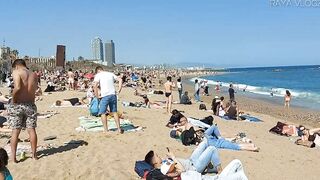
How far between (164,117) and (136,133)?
355 cm

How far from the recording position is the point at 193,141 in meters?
8.34

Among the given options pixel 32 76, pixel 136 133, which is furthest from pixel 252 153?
pixel 32 76

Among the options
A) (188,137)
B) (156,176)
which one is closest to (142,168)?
(156,176)

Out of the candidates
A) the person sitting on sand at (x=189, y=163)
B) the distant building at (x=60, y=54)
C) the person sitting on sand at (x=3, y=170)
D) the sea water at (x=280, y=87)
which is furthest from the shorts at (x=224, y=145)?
the distant building at (x=60, y=54)

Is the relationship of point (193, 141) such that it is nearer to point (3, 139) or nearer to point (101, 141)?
point (101, 141)

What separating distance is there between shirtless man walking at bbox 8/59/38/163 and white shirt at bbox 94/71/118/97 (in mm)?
2301

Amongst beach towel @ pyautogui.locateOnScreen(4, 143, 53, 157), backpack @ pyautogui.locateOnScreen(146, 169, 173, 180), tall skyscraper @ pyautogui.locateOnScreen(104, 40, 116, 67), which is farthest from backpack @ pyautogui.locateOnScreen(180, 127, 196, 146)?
tall skyscraper @ pyautogui.locateOnScreen(104, 40, 116, 67)

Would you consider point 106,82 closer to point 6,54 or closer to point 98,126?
point 98,126

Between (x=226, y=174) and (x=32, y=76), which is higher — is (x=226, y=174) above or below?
below

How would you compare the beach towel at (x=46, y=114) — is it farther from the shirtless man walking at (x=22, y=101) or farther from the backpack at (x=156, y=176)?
the backpack at (x=156, y=176)

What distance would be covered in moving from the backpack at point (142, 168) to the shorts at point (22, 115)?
5.51ft

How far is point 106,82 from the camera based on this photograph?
8648 mm

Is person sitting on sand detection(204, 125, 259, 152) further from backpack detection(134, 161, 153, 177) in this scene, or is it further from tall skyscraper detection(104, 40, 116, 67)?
tall skyscraper detection(104, 40, 116, 67)

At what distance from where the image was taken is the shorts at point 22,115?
20.8 feet
